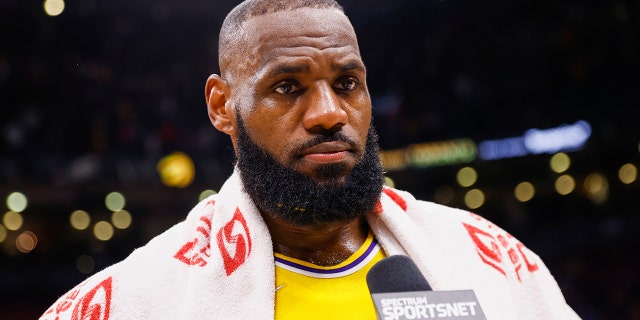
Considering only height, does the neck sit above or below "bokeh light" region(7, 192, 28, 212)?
above

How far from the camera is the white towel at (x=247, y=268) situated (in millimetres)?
1555

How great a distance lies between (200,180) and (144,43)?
2063 mm

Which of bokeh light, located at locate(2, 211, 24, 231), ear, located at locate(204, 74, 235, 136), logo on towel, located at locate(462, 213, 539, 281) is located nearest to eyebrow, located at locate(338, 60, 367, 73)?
ear, located at locate(204, 74, 235, 136)

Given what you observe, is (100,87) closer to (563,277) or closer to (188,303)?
(563,277)

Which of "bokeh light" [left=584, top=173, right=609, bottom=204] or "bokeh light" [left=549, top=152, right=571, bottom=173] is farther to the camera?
"bokeh light" [left=584, top=173, right=609, bottom=204]

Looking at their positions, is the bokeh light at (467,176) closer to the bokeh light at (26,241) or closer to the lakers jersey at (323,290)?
the bokeh light at (26,241)

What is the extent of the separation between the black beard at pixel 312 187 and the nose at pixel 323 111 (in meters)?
0.03

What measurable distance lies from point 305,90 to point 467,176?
11409mm

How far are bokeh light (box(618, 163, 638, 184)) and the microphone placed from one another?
11063 mm

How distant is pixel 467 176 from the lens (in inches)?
501

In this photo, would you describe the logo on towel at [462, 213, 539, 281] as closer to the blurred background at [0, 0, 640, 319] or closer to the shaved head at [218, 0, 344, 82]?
the shaved head at [218, 0, 344, 82]

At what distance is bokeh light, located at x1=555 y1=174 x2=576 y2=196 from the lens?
13164 mm

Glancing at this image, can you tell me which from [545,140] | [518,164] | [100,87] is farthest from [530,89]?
[100,87]

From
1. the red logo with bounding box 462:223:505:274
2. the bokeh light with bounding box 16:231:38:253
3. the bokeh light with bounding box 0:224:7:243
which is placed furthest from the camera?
the bokeh light with bounding box 16:231:38:253
